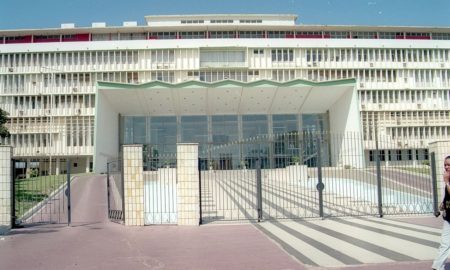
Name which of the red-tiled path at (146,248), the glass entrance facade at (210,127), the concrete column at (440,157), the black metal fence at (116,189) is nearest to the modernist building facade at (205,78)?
the glass entrance facade at (210,127)

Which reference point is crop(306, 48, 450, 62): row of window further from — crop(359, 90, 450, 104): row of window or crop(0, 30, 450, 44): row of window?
crop(0, 30, 450, 44): row of window

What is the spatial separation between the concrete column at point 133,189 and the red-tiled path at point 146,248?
46 cm

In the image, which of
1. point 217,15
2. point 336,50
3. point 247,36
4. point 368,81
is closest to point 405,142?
point 368,81

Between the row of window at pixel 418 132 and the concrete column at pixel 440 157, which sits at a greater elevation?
the row of window at pixel 418 132

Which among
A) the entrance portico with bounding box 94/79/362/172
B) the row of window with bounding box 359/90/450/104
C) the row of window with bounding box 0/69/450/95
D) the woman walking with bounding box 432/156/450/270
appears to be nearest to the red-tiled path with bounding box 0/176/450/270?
the woman walking with bounding box 432/156/450/270

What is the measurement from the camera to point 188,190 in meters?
13.8

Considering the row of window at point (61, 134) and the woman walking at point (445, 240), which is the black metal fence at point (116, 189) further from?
the row of window at point (61, 134)

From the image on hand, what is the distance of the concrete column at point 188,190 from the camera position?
45.1ft

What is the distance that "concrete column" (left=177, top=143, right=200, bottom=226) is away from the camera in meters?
13.7

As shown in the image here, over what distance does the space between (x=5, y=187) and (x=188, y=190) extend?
573cm

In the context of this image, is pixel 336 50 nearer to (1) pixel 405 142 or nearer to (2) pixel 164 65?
(1) pixel 405 142

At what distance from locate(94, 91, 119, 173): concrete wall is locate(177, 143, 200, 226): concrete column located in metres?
25.0

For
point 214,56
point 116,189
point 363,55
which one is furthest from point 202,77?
point 116,189

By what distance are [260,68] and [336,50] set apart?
1090 centimetres
